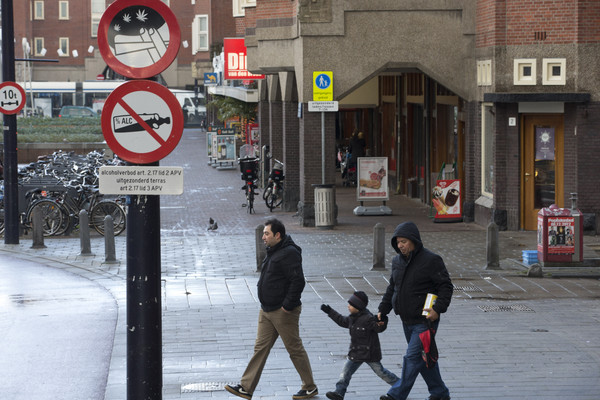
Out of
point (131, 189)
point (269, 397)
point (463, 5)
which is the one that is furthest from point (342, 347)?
point (463, 5)

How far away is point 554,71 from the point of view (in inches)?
846

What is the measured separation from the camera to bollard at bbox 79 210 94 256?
18859 mm

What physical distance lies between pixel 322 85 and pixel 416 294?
1484 centimetres

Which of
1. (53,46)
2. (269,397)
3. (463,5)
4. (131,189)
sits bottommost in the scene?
(269,397)

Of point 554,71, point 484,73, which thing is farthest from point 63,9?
point 554,71

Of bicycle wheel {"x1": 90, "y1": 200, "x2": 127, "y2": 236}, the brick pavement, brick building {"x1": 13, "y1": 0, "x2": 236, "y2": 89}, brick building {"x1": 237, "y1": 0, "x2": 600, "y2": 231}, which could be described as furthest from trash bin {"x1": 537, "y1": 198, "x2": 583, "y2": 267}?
brick building {"x1": 13, "y1": 0, "x2": 236, "y2": 89}

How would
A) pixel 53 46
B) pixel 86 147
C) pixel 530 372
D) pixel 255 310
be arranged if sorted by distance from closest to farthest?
pixel 530 372 → pixel 255 310 → pixel 86 147 → pixel 53 46

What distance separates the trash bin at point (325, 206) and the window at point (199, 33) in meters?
50.9

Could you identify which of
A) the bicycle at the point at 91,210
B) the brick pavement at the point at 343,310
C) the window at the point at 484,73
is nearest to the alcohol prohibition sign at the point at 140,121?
the brick pavement at the point at 343,310

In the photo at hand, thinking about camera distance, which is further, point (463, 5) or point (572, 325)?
point (463, 5)

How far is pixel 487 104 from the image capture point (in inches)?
883

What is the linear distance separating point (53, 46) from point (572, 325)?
92897 mm

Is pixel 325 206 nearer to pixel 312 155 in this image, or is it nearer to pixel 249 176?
pixel 312 155

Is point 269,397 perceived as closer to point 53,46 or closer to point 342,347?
point 342,347
